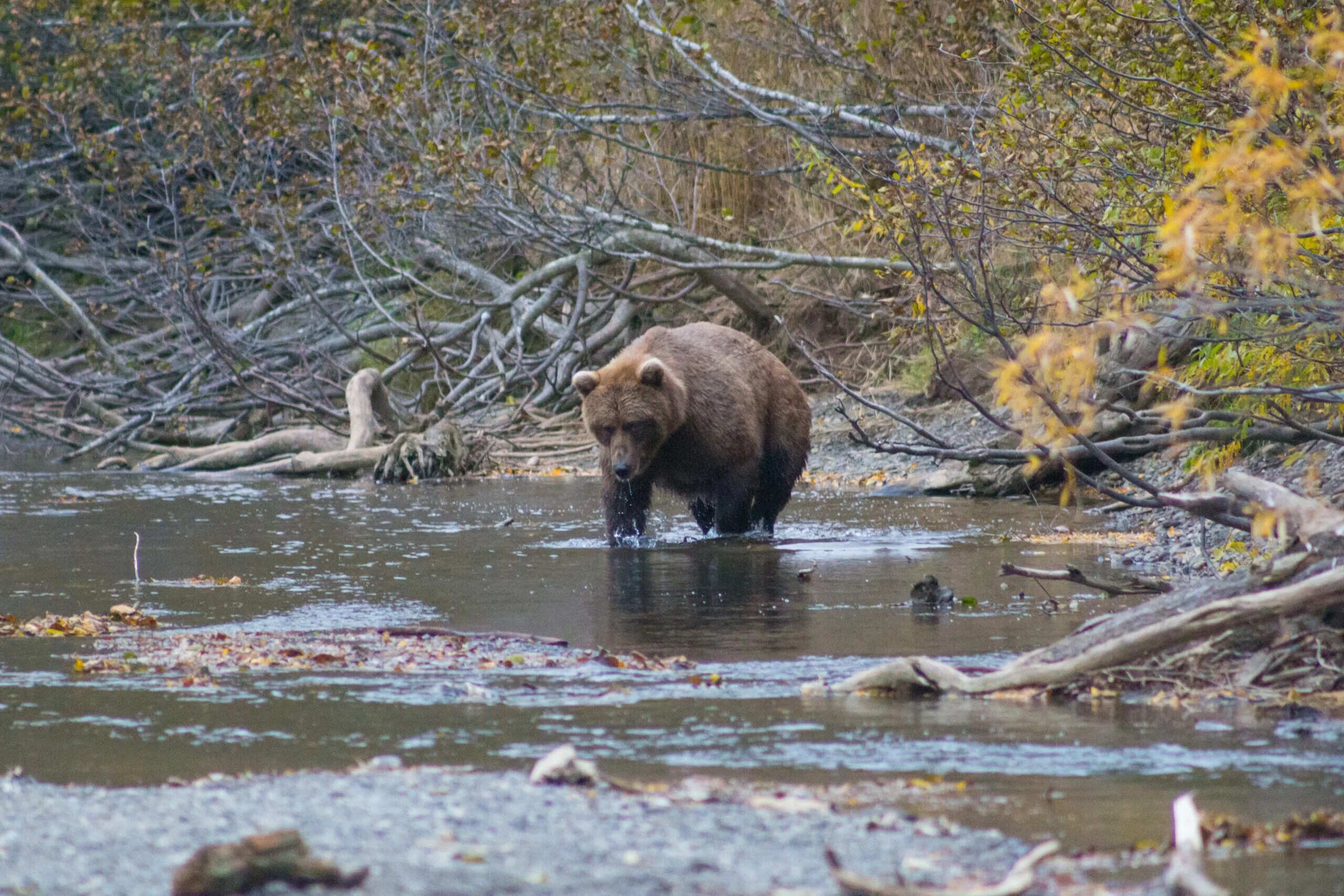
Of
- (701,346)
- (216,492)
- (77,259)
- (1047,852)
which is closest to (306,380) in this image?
(216,492)

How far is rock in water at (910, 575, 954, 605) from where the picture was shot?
767 centimetres

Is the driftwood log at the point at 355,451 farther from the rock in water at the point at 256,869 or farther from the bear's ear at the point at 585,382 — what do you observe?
the rock in water at the point at 256,869

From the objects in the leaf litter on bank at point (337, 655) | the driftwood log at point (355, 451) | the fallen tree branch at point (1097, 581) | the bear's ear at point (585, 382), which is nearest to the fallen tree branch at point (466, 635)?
the leaf litter on bank at point (337, 655)

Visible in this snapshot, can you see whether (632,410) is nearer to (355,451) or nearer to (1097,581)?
(1097,581)

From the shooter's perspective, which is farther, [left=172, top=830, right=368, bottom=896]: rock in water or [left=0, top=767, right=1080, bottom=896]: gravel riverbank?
[left=0, top=767, right=1080, bottom=896]: gravel riverbank

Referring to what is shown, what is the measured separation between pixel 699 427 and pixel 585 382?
855mm

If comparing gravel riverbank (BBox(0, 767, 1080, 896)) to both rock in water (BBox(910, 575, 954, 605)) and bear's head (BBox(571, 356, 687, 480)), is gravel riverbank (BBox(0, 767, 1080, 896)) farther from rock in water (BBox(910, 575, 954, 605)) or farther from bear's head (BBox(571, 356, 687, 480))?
bear's head (BBox(571, 356, 687, 480))

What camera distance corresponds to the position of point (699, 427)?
10984mm

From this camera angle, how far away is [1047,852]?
3.48m

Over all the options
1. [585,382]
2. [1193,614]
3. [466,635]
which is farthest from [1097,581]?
[585,382]

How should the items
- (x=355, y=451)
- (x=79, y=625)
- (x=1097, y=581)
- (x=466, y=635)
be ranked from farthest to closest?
(x=355, y=451)
(x=79, y=625)
(x=466, y=635)
(x=1097, y=581)

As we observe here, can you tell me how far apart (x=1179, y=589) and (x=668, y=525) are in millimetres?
7114

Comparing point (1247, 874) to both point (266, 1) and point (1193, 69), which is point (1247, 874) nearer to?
point (1193, 69)

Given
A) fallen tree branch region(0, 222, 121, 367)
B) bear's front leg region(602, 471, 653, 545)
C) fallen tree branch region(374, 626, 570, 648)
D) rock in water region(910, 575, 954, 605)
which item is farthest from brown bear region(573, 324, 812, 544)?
fallen tree branch region(0, 222, 121, 367)
